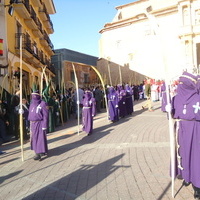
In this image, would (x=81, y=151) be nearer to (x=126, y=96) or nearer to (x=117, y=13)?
(x=126, y=96)

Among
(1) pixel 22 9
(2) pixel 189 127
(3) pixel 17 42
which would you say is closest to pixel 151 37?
(1) pixel 22 9

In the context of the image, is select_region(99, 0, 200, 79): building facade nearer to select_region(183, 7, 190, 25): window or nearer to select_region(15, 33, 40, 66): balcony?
select_region(183, 7, 190, 25): window

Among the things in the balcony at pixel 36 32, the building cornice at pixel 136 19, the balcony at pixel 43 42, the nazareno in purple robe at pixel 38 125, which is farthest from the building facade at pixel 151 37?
the nazareno in purple robe at pixel 38 125

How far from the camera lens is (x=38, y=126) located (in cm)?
689

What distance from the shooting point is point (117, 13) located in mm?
51062

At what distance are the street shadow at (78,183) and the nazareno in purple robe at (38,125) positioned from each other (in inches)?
58.0

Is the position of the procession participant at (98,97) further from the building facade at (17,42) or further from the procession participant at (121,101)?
the procession participant at (121,101)

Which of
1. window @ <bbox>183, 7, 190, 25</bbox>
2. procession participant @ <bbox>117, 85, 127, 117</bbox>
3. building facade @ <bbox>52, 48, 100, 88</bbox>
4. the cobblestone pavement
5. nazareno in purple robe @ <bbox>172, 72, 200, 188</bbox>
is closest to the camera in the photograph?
nazareno in purple robe @ <bbox>172, 72, 200, 188</bbox>

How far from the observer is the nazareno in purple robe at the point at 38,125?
268 inches

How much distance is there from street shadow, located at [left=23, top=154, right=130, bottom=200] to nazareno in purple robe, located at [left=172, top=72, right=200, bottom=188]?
150 cm

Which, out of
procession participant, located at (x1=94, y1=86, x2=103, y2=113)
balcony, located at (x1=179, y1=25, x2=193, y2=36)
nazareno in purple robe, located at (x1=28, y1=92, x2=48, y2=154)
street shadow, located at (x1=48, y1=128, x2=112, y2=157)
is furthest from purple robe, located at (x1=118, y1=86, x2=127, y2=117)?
balcony, located at (x1=179, y1=25, x2=193, y2=36)

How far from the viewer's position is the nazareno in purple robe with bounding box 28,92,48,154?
6801 millimetres

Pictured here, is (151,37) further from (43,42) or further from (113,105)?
(113,105)

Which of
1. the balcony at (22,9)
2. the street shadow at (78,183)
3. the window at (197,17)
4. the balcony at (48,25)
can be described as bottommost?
the street shadow at (78,183)
